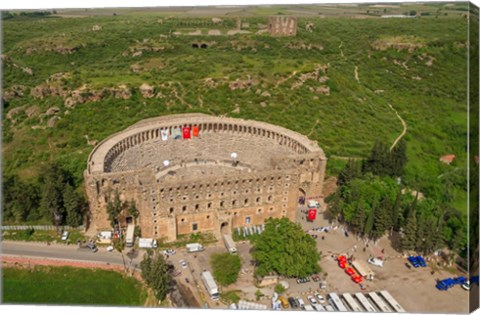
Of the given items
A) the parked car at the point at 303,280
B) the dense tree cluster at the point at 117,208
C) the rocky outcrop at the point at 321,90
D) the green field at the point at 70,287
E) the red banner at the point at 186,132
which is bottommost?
the green field at the point at 70,287

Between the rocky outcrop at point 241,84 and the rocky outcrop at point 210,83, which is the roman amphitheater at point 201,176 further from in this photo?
the rocky outcrop at point 210,83

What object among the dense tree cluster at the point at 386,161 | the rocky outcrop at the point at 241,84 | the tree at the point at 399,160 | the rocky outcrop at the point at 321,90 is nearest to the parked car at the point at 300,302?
the dense tree cluster at the point at 386,161

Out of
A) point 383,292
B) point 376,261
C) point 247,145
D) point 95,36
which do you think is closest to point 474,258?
point 383,292

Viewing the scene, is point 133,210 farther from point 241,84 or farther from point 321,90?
point 321,90

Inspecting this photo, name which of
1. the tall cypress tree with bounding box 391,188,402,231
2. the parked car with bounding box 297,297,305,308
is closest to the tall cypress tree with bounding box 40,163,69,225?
the parked car with bounding box 297,297,305,308

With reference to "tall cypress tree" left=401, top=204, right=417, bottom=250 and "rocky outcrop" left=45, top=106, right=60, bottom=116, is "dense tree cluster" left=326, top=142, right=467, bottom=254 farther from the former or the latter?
"rocky outcrop" left=45, top=106, right=60, bottom=116

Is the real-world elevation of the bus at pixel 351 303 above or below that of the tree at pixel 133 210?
below
